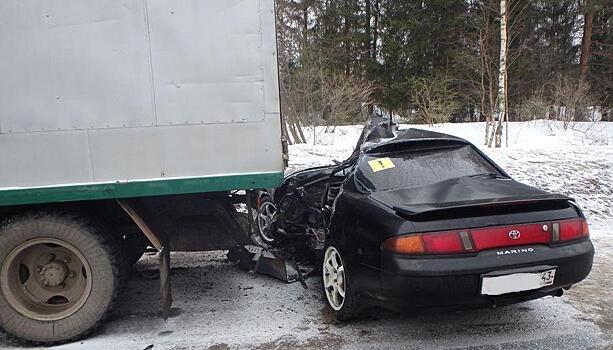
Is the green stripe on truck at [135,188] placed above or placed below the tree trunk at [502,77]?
below

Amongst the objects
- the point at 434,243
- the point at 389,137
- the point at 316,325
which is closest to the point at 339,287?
the point at 316,325

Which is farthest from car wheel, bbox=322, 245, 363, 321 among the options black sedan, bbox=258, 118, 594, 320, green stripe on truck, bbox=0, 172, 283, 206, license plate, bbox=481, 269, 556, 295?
license plate, bbox=481, 269, 556, 295

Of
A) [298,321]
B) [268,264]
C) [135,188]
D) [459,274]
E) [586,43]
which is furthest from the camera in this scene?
[586,43]

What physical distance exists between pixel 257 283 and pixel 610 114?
82.5ft

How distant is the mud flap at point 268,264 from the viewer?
15.1 feet

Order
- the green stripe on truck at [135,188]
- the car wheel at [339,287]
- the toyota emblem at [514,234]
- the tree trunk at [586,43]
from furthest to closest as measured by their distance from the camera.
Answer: the tree trunk at [586,43] < the car wheel at [339,287] < the green stripe on truck at [135,188] < the toyota emblem at [514,234]

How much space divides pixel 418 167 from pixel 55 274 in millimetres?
3135

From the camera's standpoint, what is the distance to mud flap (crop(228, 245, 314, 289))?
15.1 feet

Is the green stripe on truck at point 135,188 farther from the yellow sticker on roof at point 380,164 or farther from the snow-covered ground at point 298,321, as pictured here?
the snow-covered ground at point 298,321

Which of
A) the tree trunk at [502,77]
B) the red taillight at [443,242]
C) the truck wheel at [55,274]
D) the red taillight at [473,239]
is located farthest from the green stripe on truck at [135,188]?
the tree trunk at [502,77]

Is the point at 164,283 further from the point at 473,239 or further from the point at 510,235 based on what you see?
the point at 510,235

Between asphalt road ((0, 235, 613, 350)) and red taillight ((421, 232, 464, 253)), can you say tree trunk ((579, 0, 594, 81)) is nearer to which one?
asphalt road ((0, 235, 613, 350))

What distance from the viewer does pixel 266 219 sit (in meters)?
5.98

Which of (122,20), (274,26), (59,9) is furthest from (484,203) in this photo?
(59,9)
